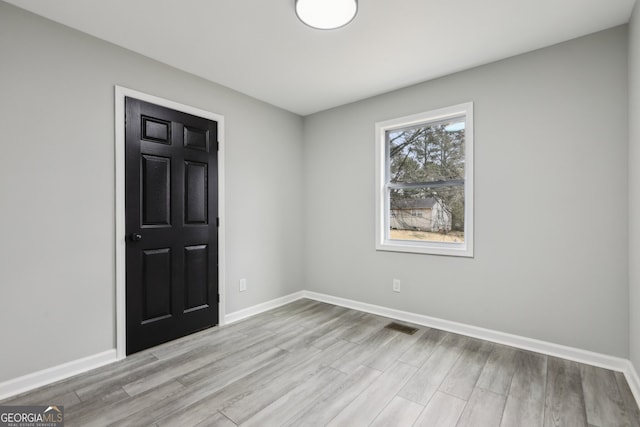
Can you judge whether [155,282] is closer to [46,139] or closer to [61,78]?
[46,139]

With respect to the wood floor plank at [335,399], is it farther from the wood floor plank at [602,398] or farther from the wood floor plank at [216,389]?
the wood floor plank at [602,398]

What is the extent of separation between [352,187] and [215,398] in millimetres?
2593

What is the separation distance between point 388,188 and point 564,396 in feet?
7.59

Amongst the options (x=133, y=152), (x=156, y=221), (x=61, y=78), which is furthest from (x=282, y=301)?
(x=61, y=78)

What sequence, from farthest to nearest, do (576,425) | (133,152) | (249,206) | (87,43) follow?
1. (249,206)
2. (133,152)
3. (87,43)
4. (576,425)

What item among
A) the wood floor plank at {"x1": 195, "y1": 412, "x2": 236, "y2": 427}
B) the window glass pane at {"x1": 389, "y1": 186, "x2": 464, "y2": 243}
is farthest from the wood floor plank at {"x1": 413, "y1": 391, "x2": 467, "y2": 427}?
the window glass pane at {"x1": 389, "y1": 186, "x2": 464, "y2": 243}

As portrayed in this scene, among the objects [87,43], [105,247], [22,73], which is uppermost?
[87,43]

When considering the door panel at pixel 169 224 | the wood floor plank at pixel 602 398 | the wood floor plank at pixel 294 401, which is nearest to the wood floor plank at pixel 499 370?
the wood floor plank at pixel 602 398

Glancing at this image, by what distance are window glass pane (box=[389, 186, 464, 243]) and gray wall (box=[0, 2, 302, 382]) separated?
2.56m

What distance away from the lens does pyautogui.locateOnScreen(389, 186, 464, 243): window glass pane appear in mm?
3043

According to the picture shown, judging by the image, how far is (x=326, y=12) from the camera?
1.96m

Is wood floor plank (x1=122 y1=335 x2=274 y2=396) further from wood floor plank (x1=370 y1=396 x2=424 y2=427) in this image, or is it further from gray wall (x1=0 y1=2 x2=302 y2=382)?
wood floor plank (x1=370 y1=396 x2=424 y2=427)

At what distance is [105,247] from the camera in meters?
2.35

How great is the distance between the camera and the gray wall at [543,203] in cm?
222
